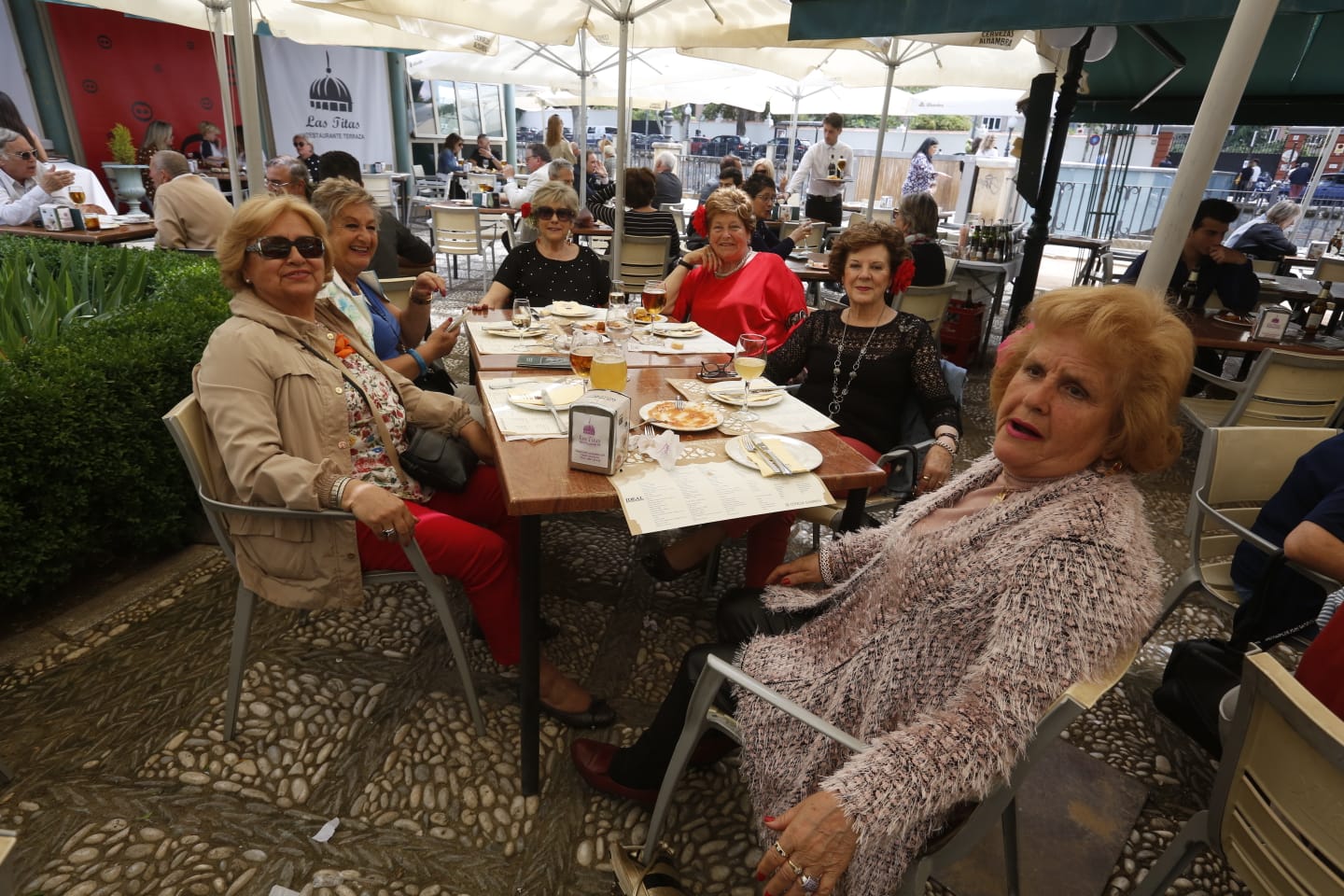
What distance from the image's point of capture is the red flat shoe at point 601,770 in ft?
6.45

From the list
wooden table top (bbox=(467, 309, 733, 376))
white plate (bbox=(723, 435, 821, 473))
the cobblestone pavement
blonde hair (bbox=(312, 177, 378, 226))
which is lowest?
the cobblestone pavement

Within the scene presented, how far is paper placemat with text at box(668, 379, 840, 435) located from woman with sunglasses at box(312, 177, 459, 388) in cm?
122

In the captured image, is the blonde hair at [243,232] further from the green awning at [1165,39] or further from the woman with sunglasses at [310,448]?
the green awning at [1165,39]

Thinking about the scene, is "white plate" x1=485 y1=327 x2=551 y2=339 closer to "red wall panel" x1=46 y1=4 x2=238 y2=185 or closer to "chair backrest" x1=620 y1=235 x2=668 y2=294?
"chair backrest" x1=620 y1=235 x2=668 y2=294

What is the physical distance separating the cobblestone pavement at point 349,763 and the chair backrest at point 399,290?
1672mm

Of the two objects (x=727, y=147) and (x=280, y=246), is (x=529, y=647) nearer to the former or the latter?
(x=280, y=246)

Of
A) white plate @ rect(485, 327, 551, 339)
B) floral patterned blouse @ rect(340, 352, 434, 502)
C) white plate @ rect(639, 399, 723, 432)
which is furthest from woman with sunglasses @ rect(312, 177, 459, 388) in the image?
white plate @ rect(639, 399, 723, 432)

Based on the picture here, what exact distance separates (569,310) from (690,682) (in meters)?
2.42

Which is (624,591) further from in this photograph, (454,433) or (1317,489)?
(1317,489)

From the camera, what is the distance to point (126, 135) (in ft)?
30.6

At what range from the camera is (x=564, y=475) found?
1.77 m

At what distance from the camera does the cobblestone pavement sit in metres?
1.82

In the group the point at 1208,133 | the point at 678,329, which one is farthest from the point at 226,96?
the point at 1208,133

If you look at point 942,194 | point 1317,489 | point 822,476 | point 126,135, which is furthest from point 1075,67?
point 942,194
